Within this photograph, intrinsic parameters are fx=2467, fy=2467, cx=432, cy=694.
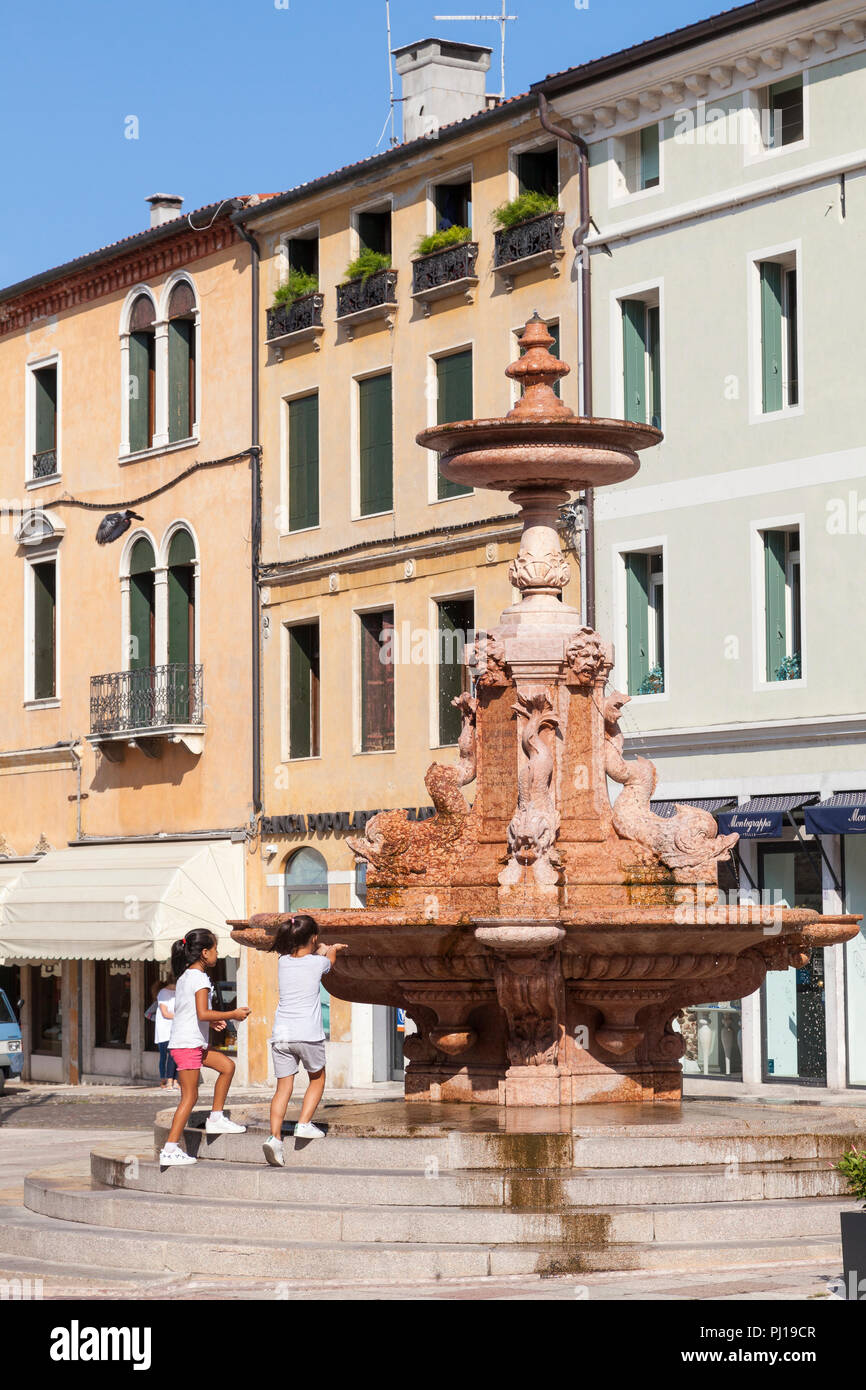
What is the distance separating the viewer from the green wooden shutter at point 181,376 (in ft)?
129

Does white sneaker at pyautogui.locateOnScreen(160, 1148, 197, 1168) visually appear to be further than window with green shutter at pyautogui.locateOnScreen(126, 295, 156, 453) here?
No

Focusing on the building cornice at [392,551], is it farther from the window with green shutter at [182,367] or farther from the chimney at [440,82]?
the chimney at [440,82]

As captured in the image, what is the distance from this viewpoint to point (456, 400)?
1326 inches

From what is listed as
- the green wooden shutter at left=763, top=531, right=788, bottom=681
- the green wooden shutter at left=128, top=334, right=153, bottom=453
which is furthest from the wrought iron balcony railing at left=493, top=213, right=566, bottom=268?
the green wooden shutter at left=128, top=334, right=153, bottom=453

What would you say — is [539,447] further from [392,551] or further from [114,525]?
[114,525]

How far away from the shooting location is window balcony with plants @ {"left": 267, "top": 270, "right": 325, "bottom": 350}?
36.2 m

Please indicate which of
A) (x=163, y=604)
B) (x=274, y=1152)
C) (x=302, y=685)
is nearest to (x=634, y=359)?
(x=302, y=685)

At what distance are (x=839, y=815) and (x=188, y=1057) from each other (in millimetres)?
13689

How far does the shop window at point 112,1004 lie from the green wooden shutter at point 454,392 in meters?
10.5

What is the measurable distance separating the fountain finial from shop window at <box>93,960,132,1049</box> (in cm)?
2220

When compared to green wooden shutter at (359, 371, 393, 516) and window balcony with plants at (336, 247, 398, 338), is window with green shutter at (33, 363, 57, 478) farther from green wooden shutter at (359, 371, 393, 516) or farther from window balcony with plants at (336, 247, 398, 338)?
green wooden shutter at (359, 371, 393, 516)

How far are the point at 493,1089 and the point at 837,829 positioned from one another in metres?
11.1

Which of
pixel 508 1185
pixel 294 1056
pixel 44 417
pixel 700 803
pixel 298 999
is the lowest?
pixel 508 1185

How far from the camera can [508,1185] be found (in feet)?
45.0
